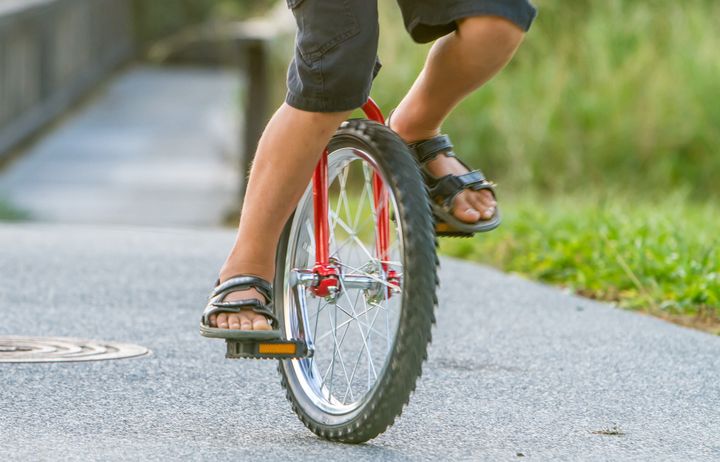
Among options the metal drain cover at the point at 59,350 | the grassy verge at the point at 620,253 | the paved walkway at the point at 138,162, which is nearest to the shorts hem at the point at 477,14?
the metal drain cover at the point at 59,350

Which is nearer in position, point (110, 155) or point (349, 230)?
point (349, 230)

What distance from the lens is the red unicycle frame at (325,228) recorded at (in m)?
3.66

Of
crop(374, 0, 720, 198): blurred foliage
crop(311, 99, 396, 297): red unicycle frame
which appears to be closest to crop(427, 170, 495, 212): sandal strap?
crop(311, 99, 396, 297): red unicycle frame

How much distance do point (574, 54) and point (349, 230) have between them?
883 cm

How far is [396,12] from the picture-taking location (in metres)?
12.9

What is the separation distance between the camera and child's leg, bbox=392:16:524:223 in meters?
3.40

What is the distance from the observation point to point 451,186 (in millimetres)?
3660

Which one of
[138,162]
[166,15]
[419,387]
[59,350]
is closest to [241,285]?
[419,387]

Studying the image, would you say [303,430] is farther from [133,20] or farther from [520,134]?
[133,20]

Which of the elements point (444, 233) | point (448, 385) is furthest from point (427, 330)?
point (448, 385)

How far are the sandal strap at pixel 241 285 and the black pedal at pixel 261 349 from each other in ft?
0.35

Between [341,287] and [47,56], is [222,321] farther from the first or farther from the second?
[47,56]

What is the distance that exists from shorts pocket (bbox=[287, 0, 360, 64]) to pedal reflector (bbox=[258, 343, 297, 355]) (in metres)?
0.70

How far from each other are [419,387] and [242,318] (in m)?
0.95
